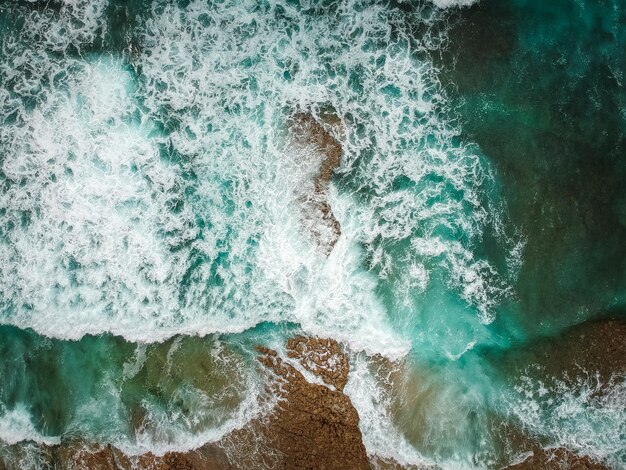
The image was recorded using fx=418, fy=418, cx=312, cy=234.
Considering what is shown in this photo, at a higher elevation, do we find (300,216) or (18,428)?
(300,216)

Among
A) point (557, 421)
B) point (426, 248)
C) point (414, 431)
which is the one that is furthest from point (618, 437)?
point (426, 248)

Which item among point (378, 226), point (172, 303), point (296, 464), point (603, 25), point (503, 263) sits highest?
point (603, 25)

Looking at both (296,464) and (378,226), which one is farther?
(378,226)

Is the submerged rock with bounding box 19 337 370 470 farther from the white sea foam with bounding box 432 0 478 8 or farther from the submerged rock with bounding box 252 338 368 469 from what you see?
the white sea foam with bounding box 432 0 478 8

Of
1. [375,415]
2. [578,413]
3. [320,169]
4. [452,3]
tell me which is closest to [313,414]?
[375,415]

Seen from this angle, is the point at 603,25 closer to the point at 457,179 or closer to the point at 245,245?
the point at 457,179

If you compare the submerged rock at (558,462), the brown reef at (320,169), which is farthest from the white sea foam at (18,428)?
the submerged rock at (558,462)

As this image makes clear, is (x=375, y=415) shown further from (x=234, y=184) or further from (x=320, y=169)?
(x=234, y=184)
